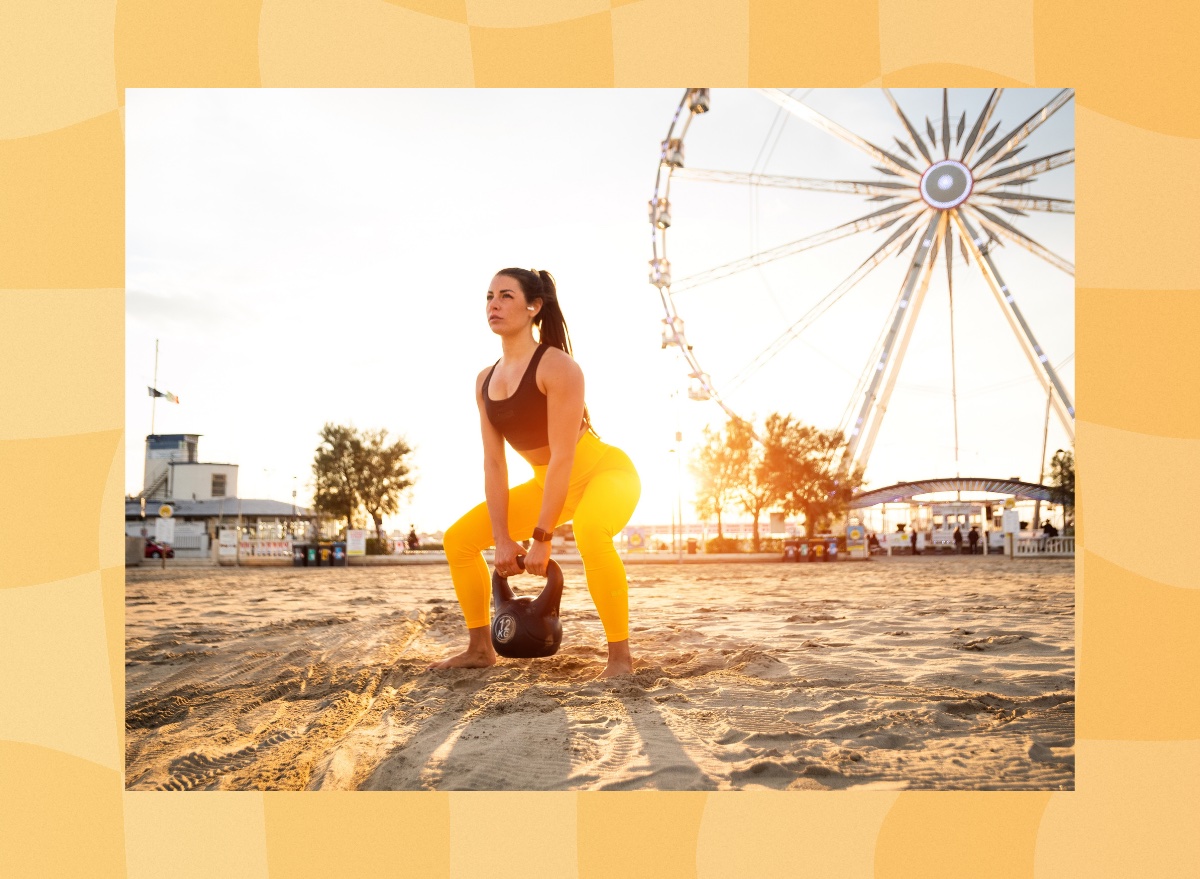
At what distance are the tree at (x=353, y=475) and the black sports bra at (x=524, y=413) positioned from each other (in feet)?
102

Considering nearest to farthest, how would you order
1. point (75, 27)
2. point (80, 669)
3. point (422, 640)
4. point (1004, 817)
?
point (1004, 817)
point (80, 669)
point (75, 27)
point (422, 640)

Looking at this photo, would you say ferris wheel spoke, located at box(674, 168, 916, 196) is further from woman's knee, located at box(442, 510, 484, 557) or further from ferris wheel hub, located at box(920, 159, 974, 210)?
woman's knee, located at box(442, 510, 484, 557)

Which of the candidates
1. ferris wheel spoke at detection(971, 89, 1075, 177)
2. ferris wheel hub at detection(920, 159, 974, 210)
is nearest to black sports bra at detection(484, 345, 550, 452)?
ferris wheel spoke at detection(971, 89, 1075, 177)

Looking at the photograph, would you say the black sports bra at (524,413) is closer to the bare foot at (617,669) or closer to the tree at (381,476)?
the bare foot at (617,669)

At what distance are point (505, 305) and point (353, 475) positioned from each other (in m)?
31.5

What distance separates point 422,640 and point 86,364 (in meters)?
2.64

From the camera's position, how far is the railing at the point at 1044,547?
20.8 meters

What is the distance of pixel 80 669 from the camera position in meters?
2.12

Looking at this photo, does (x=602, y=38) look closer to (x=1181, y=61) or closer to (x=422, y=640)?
(x=1181, y=61)

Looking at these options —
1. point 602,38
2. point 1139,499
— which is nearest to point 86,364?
point 602,38

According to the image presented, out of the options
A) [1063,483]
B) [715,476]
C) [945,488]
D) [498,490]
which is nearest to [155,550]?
[715,476]

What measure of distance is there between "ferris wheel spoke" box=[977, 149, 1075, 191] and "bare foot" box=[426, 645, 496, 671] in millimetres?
18568

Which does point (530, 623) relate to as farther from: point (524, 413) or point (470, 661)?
point (524, 413)

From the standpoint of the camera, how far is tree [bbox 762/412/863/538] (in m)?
30.9
